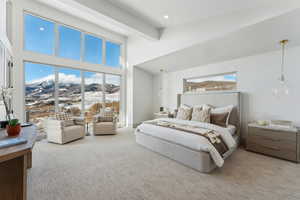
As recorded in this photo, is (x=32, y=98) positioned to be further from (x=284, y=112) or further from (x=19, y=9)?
(x=284, y=112)

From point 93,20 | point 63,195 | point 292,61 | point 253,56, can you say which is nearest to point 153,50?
point 93,20

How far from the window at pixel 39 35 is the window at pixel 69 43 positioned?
0.83 ft

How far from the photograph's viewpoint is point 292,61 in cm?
306

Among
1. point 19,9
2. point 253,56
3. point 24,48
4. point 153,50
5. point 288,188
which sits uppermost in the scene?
point 19,9

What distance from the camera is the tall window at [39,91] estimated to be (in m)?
4.00

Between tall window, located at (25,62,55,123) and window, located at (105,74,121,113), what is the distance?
1.94 metres

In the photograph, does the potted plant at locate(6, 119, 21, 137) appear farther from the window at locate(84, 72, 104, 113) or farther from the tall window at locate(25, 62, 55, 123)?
the window at locate(84, 72, 104, 113)

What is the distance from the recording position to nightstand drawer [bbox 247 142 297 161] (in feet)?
8.76

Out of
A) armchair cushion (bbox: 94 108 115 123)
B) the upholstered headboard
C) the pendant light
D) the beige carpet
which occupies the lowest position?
the beige carpet

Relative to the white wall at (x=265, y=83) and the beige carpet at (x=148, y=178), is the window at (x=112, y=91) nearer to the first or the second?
the beige carpet at (x=148, y=178)

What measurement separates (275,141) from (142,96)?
15.4 ft

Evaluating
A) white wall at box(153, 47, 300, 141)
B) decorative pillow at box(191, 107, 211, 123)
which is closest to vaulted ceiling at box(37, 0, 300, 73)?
white wall at box(153, 47, 300, 141)

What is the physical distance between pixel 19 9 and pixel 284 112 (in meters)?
7.64

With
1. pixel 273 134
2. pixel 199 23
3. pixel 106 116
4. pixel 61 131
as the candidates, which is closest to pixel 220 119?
pixel 273 134
